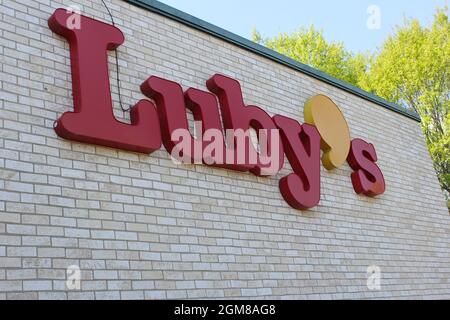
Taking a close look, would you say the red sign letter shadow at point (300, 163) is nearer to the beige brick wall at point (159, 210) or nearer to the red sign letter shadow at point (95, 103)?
the beige brick wall at point (159, 210)

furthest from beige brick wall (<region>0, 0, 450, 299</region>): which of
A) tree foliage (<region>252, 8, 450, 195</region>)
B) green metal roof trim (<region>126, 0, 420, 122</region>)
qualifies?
tree foliage (<region>252, 8, 450, 195</region>)

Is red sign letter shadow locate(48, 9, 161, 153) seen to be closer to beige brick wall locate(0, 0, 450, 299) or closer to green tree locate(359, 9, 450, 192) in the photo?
beige brick wall locate(0, 0, 450, 299)

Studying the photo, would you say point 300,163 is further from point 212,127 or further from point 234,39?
point 234,39

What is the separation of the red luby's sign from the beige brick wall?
128 millimetres

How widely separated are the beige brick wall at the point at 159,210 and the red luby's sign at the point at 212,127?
128 millimetres

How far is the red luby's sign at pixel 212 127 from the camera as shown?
434 cm

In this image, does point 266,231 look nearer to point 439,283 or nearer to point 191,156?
point 191,156

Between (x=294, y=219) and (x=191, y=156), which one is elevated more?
(x=191, y=156)

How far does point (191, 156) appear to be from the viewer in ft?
16.1

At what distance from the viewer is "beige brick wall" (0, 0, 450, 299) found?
12.3 ft

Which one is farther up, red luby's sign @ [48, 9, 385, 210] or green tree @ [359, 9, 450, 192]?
green tree @ [359, 9, 450, 192]
